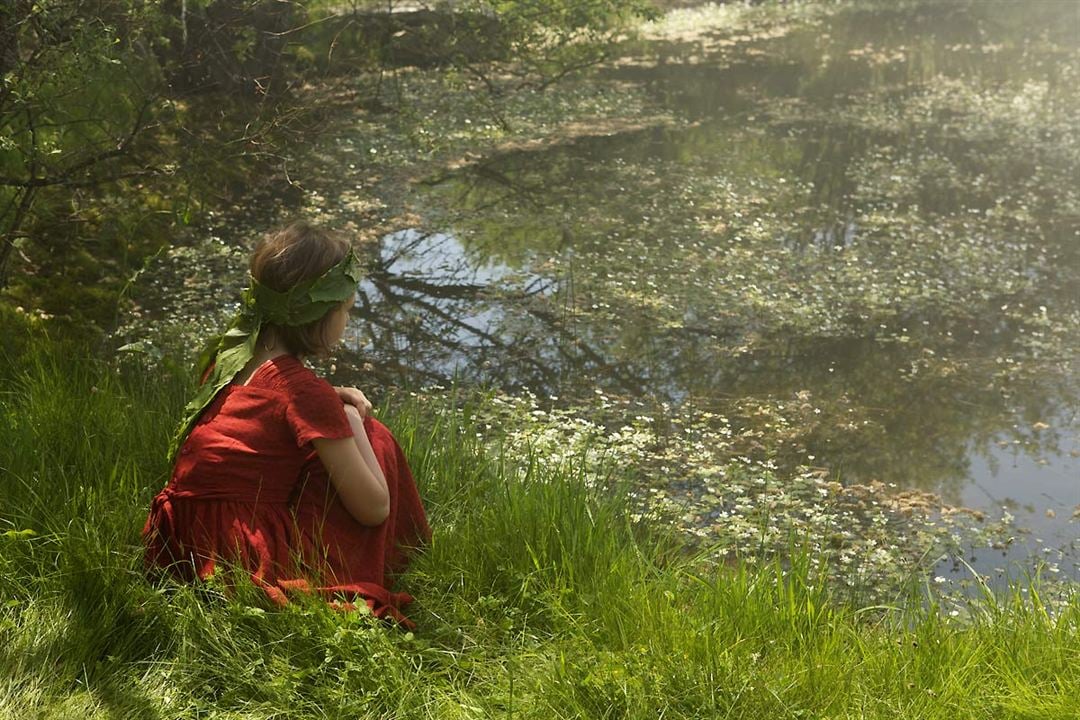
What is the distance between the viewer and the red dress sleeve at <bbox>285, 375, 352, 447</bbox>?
2.97 meters

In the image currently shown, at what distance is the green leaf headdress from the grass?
386 millimetres

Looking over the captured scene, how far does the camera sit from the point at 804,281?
6.89 metres

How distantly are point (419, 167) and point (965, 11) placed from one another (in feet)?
37.4

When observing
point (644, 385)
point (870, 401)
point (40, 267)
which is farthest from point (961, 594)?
point (40, 267)

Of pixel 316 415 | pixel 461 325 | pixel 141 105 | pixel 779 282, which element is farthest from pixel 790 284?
pixel 316 415

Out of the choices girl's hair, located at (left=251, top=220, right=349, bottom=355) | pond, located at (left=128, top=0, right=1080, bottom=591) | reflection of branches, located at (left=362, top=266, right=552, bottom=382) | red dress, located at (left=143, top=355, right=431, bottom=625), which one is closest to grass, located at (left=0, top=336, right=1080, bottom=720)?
red dress, located at (left=143, top=355, right=431, bottom=625)

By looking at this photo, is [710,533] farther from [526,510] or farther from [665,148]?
[665,148]

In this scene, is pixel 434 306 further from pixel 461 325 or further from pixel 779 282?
pixel 779 282

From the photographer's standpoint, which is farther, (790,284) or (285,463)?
(790,284)

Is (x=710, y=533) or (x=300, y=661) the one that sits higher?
(x=300, y=661)

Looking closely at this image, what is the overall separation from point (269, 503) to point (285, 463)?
11cm

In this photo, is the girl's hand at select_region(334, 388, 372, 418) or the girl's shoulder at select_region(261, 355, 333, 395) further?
the girl's hand at select_region(334, 388, 372, 418)

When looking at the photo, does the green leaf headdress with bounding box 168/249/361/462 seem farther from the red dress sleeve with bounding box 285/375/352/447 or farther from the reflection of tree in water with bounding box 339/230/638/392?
the reflection of tree in water with bounding box 339/230/638/392

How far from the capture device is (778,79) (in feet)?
41.1
